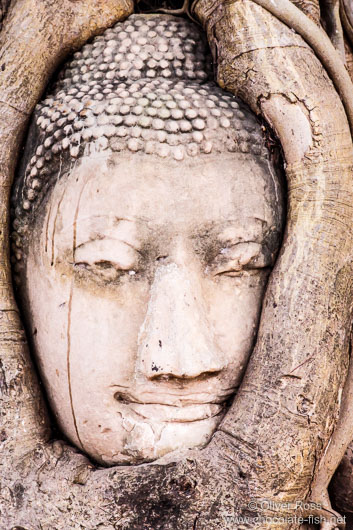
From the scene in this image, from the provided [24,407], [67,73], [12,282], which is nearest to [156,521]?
[24,407]

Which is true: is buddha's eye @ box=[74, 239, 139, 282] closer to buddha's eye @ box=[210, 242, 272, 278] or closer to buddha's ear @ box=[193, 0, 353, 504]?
buddha's eye @ box=[210, 242, 272, 278]

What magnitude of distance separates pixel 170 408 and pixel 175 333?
0.23 meters

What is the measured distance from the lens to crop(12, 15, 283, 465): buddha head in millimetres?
1989

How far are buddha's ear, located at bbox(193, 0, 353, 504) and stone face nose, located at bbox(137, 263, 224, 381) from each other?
0.53 feet

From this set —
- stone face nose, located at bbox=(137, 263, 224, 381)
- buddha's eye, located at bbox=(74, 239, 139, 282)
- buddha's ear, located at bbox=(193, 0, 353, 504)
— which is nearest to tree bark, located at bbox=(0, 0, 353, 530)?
buddha's ear, located at bbox=(193, 0, 353, 504)

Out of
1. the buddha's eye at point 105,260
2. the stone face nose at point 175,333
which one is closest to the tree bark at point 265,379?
the stone face nose at point 175,333

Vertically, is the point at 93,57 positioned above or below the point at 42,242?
above

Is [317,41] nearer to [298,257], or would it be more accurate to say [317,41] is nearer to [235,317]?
[298,257]

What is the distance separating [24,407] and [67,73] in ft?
3.42

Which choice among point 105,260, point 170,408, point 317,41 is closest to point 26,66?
point 105,260

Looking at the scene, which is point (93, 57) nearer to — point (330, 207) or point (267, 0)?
point (267, 0)

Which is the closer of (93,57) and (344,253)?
(344,253)

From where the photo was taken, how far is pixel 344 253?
6.61 ft

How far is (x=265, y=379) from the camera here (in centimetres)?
197
